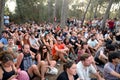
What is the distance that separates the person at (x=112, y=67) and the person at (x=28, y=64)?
180cm

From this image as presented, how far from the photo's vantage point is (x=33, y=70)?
613 cm

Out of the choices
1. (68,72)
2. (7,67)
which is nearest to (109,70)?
(68,72)

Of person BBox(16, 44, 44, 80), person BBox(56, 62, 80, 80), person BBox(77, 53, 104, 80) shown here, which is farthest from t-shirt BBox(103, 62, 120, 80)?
person BBox(16, 44, 44, 80)

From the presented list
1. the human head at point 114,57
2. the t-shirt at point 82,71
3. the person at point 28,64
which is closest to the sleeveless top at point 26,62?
the person at point 28,64

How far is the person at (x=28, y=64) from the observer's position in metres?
6.12

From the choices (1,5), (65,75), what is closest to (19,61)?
(65,75)

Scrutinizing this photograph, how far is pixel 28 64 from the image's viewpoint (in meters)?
6.50

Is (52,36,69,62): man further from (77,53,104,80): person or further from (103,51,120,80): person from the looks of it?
(103,51,120,80): person

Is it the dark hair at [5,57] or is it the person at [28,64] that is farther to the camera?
the person at [28,64]

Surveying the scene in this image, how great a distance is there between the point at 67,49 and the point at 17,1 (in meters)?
17.2

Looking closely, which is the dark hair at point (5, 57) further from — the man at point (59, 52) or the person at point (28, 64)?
the man at point (59, 52)

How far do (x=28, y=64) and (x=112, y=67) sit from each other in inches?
91.3

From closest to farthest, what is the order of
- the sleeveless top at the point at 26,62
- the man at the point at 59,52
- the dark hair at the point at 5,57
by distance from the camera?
the dark hair at the point at 5,57, the sleeveless top at the point at 26,62, the man at the point at 59,52

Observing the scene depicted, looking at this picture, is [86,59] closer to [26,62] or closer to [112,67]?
[112,67]
